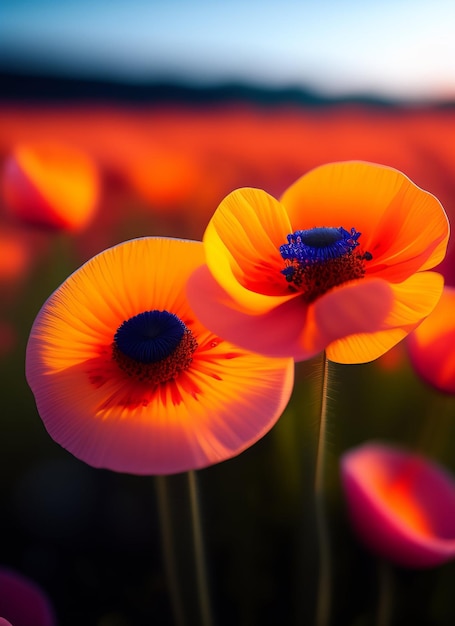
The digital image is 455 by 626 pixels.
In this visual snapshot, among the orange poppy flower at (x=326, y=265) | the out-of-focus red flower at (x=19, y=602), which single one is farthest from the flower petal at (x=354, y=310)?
the out-of-focus red flower at (x=19, y=602)

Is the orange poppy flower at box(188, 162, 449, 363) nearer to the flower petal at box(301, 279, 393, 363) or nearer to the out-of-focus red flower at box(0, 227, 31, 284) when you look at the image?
the flower petal at box(301, 279, 393, 363)

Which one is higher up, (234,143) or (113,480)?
(234,143)

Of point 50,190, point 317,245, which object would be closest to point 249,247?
point 317,245

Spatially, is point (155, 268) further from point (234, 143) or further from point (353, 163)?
point (234, 143)

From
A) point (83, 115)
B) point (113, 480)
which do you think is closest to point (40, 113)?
point (83, 115)

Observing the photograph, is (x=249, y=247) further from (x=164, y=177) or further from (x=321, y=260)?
(x=164, y=177)

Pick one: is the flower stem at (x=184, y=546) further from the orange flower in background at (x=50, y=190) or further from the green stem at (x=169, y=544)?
the orange flower in background at (x=50, y=190)

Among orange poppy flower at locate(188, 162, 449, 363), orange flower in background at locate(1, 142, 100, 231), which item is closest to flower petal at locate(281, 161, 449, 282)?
orange poppy flower at locate(188, 162, 449, 363)
